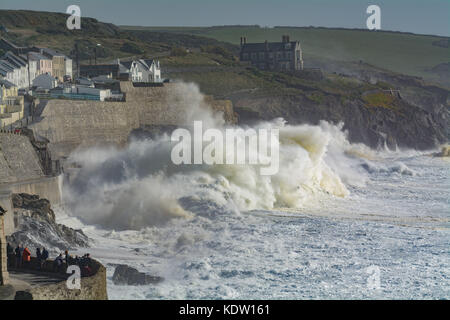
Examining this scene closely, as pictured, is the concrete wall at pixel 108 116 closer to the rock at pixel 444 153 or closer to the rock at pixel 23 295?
the rock at pixel 23 295

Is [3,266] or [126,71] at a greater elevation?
[126,71]

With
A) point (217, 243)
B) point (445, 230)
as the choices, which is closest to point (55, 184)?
point (217, 243)

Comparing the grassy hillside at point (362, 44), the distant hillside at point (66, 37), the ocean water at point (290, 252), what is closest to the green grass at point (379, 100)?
the distant hillside at point (66, 37)

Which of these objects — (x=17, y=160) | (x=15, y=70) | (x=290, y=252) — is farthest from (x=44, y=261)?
(x=15, y=70)

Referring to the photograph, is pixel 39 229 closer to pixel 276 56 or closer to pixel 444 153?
pixel 444 153

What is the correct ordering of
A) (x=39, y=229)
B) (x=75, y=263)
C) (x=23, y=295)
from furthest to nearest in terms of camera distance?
(x=39, y=229) < (x=75, y=263) < (x=23, y=295)
